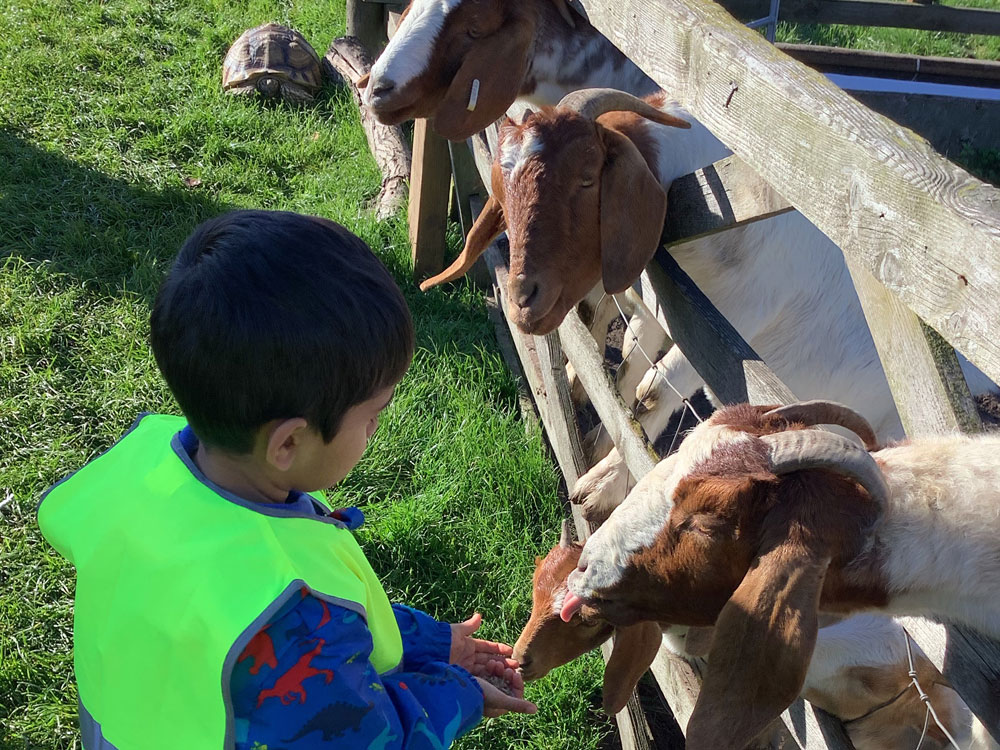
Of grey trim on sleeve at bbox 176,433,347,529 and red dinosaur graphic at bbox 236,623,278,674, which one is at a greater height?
grey trim on sleeve at bbox 176,433,347,529

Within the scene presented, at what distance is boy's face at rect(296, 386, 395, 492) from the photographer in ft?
5.09

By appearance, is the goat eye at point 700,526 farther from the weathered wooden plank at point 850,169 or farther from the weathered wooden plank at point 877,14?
the weathered wooden plank at point 877,14

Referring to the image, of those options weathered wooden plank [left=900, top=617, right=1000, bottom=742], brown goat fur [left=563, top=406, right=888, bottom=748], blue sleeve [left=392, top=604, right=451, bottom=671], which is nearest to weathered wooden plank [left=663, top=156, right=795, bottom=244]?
brown goat fur [left=563, top=406, right=888, bottom=748]

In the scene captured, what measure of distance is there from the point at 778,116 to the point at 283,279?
1.09 meters

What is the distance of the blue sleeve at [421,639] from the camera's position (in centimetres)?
185

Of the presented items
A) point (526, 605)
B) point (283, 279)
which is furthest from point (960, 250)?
point (526, 605)

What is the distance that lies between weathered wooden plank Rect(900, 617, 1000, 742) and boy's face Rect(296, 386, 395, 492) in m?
1.22

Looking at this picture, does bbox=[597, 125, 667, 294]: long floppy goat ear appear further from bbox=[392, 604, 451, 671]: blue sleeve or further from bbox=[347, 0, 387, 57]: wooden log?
bbox=[347, 0, 387, 57]: wooden log

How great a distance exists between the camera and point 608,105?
268 centimetres

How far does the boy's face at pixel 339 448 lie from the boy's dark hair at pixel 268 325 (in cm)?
4

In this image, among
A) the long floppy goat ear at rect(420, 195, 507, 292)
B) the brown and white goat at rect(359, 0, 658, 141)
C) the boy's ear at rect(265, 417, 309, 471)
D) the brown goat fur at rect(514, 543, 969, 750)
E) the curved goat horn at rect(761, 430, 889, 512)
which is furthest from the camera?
the brown and white goat at rect(359, 0, 658, 141)

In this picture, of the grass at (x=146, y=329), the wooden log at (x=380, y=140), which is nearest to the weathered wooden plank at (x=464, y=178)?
the grass at (x=146, y=329)

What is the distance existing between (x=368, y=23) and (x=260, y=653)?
21.0 feet

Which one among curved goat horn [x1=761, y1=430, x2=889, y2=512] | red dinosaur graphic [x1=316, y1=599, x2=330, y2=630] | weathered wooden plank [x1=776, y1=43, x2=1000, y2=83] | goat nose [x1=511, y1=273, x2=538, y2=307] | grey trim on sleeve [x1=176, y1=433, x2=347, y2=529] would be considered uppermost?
weathered wooden plank [x1=776, y1=43, x2=1000, y2=83]
